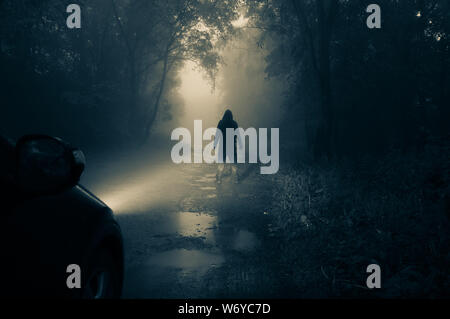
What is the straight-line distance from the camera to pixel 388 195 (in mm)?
6594

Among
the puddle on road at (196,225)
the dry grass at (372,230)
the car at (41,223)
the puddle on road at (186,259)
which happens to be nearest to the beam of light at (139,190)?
the puddle on road at (196,225)

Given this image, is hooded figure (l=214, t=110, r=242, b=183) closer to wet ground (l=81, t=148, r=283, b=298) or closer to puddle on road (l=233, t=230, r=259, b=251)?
wet ground (l=81, t=148, r=283, b=298)

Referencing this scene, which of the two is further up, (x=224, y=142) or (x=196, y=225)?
A: (x=224, y=142)

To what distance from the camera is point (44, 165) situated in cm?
164

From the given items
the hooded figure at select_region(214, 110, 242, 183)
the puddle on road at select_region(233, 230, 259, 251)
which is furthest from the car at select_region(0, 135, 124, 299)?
the hooded figure at select_region(214, 110, 242, 183)

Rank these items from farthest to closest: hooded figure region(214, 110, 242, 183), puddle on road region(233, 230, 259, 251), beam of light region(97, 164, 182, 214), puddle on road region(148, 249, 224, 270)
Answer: hooded figure region(214, 110, 242, 183) → beam of light region(97, 164, 182, 214) → puddle on road region(233, 230, 259, 251) → puddle on road region(148, 249, 224, 270)

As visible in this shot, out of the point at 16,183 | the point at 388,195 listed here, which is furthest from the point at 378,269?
the point at 16,183

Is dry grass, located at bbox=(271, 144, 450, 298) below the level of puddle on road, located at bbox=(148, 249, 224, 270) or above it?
above

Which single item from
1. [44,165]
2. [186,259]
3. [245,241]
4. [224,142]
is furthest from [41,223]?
[224,142]

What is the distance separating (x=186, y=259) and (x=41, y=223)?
378cm

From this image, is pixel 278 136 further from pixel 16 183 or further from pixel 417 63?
pixel 16 183

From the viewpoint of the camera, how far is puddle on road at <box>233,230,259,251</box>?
19.0ft

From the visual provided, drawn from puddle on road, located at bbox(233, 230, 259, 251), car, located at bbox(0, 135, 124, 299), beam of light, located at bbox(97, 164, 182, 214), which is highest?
car, located at bbox(0, 135, 124, 299)

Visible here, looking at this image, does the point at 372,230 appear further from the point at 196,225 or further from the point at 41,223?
the point at 41,223
